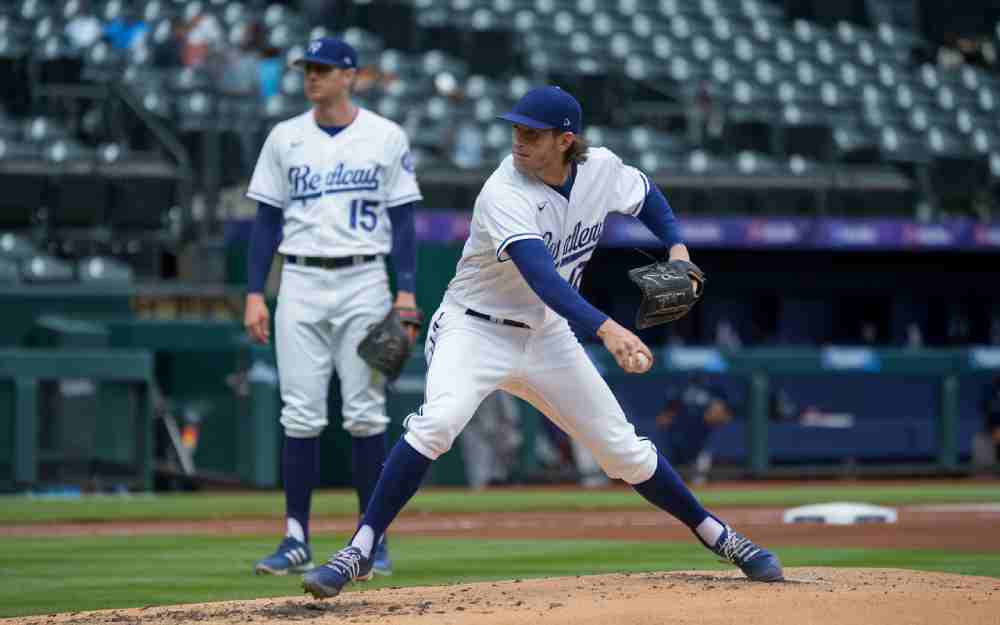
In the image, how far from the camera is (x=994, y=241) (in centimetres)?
1650

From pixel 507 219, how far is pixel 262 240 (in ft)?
5.91

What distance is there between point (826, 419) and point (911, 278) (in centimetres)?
274

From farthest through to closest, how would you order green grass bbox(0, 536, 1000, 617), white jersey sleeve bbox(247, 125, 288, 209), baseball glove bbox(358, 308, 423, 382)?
white jersey sleeve bbox(247, 125, 288, 209), baseball glove bbox(358, 308, 423, 382), green grass bbox(0, 536, 1000, 617)

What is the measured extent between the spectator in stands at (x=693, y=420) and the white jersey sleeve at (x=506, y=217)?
33.6 ft

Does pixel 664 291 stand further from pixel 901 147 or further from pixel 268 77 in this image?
pixel 901 147

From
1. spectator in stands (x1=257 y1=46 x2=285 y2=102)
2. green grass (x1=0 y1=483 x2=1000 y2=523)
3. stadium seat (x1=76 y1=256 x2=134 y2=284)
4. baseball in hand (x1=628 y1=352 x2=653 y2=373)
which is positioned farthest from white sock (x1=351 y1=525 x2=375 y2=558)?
spectator in stands (x1=257 y1=46 x2=285 y2=102)

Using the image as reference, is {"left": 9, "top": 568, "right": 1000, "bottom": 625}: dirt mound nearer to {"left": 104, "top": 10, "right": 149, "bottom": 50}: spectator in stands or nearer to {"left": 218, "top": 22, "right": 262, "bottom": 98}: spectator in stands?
{"left": 218, "top": 22, "right": 262, "bottom": 98}: spectator in stands

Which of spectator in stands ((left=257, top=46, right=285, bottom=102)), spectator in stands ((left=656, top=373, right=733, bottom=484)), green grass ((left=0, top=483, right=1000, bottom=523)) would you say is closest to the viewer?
green grass ((left=0, top=483, right=1000, bottom=523))

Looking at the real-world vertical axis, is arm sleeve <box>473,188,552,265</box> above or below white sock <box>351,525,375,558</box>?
above

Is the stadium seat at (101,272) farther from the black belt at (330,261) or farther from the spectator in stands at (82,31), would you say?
the black belt at (330,261)

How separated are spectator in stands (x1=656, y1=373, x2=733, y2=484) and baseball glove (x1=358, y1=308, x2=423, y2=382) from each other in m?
9.06

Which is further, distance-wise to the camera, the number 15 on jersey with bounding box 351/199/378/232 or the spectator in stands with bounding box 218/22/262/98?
the spectator in stands with bounding box 218/22/262/98

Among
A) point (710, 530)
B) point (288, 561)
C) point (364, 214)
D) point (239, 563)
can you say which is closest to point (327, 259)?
point (364, 214)

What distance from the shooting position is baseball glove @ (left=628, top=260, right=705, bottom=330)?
15.9ft
